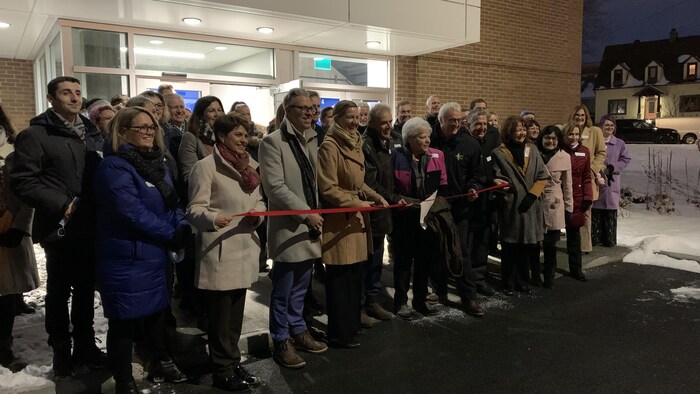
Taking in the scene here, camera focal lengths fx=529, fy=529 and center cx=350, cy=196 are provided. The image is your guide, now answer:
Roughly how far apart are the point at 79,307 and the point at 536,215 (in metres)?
4.83

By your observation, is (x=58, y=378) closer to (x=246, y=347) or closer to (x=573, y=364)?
(x=246, y=347)

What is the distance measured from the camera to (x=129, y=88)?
27.8 feet

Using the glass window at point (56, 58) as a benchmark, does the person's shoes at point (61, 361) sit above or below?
below

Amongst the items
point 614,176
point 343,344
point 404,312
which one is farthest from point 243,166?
point 614,176

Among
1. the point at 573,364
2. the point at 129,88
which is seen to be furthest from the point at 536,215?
the point at 129,88

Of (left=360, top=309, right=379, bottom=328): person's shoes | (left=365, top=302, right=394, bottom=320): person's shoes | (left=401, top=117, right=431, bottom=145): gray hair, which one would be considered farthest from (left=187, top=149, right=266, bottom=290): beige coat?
(left=401, top=117, right=431, bottom=145): gray hair

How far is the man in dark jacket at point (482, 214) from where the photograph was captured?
20.1ft

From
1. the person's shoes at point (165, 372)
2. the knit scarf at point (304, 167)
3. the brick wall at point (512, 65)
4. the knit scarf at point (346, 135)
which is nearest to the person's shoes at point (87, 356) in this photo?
the person's shoes at point (165, 372)

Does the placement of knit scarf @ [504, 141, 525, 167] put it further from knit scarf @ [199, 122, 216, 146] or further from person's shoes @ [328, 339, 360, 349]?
knit scarf @ [199, 122, 216, 146]

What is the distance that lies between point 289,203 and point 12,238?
2.20 meters

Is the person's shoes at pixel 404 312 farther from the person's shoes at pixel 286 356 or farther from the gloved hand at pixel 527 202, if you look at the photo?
the gloved hand at pixel 527 202

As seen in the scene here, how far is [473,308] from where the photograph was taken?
18.5ft

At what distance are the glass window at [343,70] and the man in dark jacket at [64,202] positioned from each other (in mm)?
6588

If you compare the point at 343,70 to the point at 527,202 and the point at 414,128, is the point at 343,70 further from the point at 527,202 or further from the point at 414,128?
the point at 414,128
